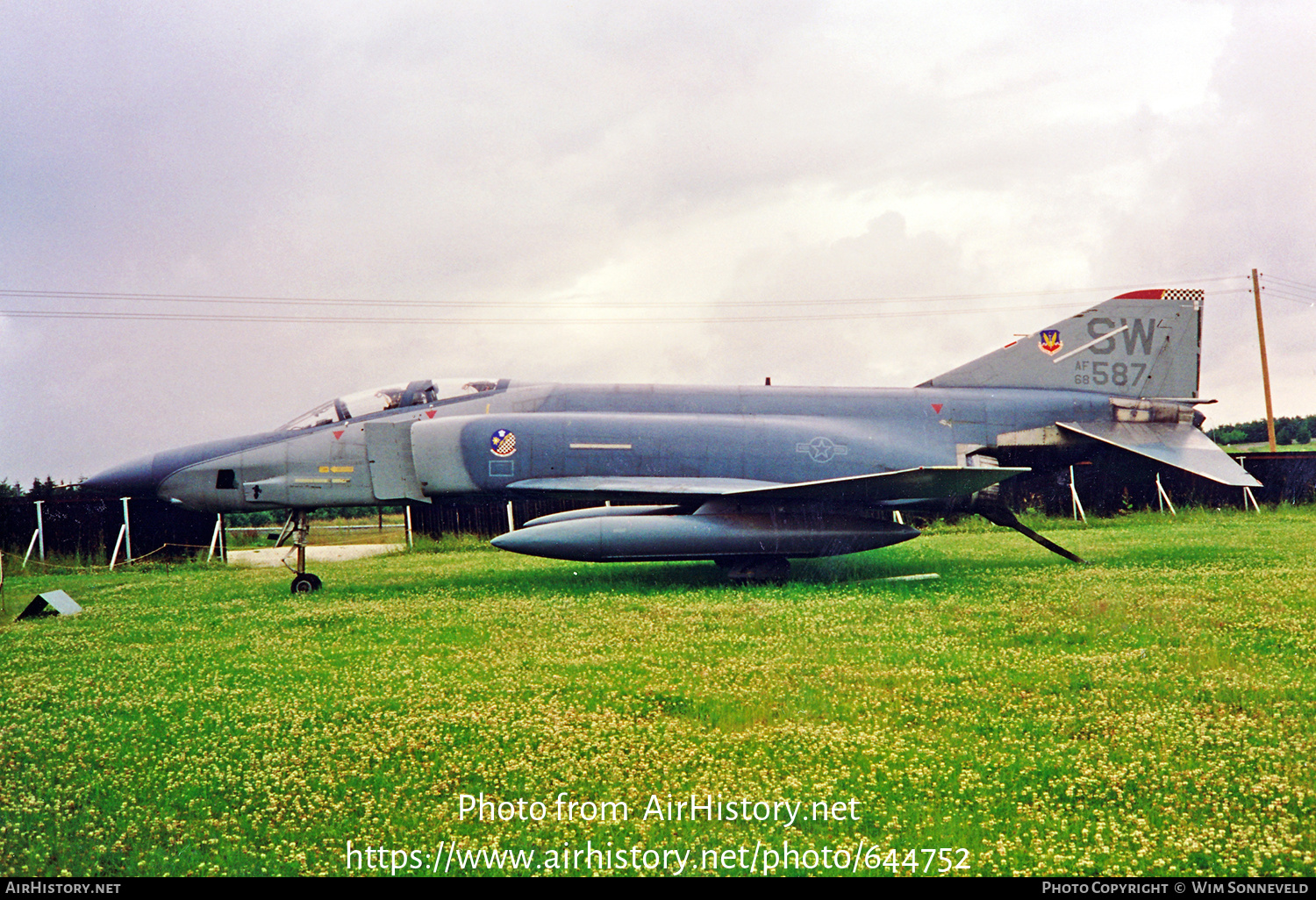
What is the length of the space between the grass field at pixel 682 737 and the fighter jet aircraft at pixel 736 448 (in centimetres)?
168

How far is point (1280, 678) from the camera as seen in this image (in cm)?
475

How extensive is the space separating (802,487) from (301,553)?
6440 millimetres

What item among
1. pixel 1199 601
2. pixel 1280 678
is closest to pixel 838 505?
pixel 1199 601

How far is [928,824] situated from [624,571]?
28.1 ft

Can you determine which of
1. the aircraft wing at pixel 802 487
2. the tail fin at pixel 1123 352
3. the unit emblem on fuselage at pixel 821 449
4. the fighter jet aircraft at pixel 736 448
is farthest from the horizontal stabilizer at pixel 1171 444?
the unit emblem on fuselage at pixel 821 449

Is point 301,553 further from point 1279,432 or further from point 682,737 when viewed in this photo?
point 1279,432

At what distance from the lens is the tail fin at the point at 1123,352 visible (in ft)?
38.2

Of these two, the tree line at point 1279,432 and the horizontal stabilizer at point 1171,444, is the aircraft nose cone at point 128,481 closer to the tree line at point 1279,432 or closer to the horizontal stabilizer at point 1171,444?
the horizontal stabilizer at point 1171,444

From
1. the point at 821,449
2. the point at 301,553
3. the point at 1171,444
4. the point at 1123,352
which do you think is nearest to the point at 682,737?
the point at 821,449

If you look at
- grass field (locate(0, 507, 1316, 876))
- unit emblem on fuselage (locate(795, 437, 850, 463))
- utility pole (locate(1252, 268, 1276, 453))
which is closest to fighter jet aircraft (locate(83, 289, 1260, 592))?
unit emblem on fuselage (locate(795, 437, 850, 463))

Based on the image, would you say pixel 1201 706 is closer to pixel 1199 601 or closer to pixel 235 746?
pixel 1199 601

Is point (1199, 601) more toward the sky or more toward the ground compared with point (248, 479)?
more toward the ground

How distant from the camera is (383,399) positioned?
10.8 meters

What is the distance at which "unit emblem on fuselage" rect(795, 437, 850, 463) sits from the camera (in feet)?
34.7
